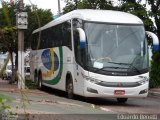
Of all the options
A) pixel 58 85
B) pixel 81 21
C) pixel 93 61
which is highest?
pixel 81 21

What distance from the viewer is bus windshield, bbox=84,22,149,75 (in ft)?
49.6

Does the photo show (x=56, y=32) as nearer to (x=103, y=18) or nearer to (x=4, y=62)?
A: (x=103, y=18)

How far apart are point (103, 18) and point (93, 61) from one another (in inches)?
72.8

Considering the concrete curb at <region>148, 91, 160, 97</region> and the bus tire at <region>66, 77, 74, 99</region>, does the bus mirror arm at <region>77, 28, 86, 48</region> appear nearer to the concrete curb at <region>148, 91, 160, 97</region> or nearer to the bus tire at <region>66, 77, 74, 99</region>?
the bus tire at <region>66, 77, 74, 99</region>

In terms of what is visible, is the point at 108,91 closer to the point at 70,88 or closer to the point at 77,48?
the point at 77,48

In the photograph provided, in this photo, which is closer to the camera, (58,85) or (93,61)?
(93,61)

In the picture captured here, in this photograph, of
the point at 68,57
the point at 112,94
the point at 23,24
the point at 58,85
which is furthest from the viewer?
the point at 23,24

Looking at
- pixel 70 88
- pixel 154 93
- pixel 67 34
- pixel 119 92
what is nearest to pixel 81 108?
pixel 119 92

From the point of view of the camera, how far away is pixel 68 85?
17.6 meters

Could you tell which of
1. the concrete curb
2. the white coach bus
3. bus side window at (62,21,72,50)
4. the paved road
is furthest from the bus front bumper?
the concrete curb

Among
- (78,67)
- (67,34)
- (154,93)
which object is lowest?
(154,93)

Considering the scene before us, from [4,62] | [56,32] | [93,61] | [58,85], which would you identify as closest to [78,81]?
[93,61]

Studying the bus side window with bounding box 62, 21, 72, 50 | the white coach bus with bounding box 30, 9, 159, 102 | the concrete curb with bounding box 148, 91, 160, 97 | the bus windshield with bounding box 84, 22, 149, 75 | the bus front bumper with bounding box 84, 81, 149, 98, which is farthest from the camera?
the concrete curb with bounding box 148, 91, 160, 97

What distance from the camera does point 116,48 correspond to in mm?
15375
